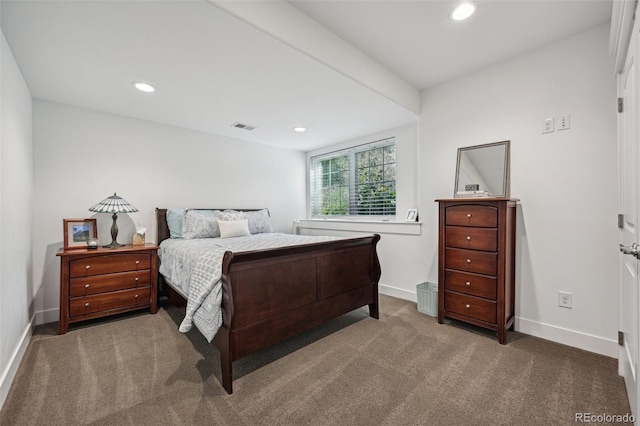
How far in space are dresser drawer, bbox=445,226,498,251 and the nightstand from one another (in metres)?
3.04

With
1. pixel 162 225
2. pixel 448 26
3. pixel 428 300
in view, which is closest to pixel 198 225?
pixel 162 225

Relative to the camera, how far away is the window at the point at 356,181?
3.86 metres

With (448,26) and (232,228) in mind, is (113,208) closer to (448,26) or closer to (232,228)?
(232,228)

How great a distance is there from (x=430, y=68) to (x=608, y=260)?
2178mm

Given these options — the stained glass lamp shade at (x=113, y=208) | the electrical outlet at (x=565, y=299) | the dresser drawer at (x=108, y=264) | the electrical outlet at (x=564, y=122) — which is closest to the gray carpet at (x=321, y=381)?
the electrical outlet at (x=565, y=299)

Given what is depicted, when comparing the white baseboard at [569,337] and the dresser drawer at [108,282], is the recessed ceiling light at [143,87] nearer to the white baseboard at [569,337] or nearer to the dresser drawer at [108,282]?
the dresser drawer at [108,282]

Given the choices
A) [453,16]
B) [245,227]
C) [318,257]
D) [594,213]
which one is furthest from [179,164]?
[594,213]

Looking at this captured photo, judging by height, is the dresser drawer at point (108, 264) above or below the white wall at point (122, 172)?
below

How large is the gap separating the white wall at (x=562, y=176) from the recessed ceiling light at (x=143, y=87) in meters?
3.11

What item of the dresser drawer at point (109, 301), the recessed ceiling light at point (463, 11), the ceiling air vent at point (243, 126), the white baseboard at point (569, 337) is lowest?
the white baseboard at point (569, 337)

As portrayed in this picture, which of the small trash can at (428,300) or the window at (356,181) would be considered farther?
the window at (356,181)

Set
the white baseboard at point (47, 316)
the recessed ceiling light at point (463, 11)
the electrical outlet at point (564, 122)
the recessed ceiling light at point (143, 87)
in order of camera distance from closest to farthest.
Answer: the recessed ceiling light at point (463, 11) < the electrical outlet at point (564, 122) < the recessed ceiling light at point (143, 87) < the white baseboard at point (47, 316)

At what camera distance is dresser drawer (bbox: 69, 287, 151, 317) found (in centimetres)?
255

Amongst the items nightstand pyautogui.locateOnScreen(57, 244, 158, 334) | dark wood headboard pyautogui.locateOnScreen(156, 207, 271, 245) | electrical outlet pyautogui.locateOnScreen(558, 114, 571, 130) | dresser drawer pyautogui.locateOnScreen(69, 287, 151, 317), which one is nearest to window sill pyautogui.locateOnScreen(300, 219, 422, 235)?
electrical outlet pyautogui.locateOnScreen(558, 114, 571, 130)
